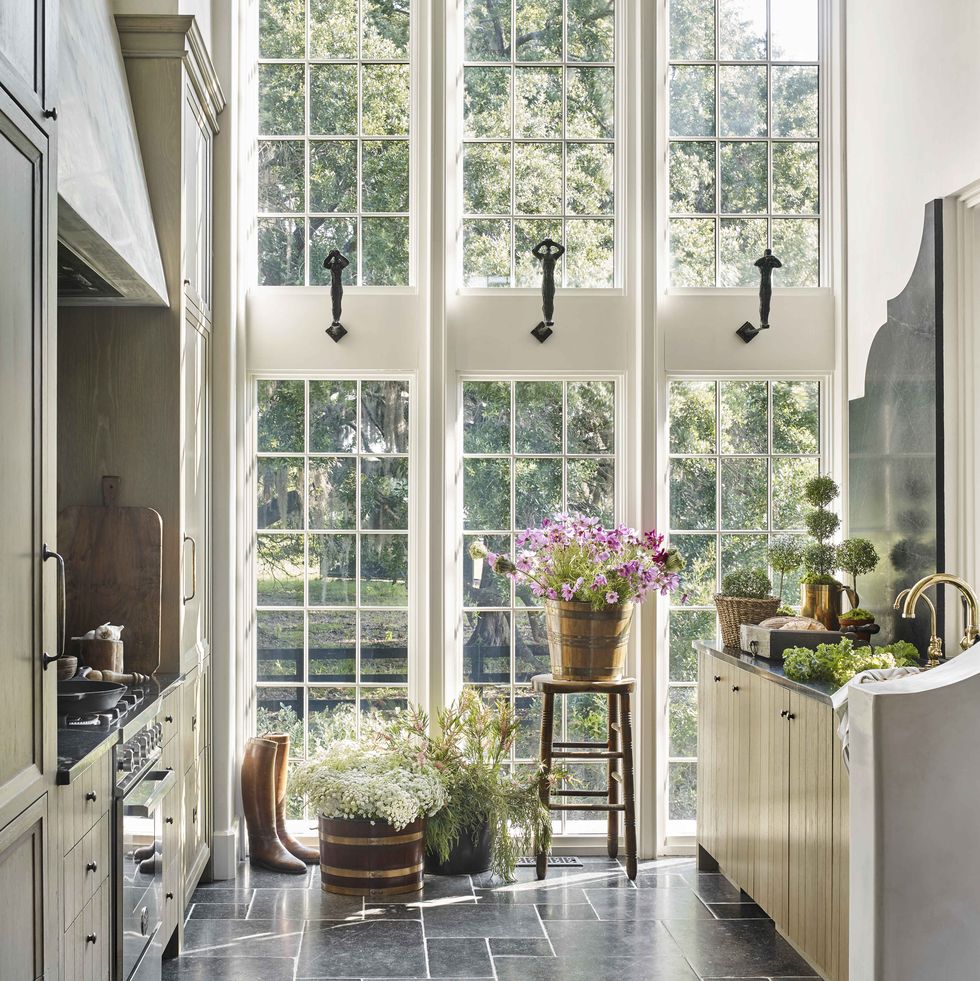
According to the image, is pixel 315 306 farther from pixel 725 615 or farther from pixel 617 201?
pixel 725 615

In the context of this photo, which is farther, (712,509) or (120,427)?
(712,509)

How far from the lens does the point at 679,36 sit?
4746 millimetres

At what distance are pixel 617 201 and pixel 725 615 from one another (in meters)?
1.91

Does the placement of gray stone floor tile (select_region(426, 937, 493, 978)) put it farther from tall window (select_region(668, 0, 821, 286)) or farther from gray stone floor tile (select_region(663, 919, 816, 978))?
tall window (select_region(668, 0, 821, 286))

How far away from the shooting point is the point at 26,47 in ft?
6.62

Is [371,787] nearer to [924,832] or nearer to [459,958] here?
[459,958]

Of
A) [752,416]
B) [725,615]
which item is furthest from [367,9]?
[725,615]

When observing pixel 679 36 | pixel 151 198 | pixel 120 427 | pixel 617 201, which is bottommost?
pixel 120 427

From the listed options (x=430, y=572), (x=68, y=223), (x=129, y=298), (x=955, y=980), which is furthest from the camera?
(x=430, y=572)

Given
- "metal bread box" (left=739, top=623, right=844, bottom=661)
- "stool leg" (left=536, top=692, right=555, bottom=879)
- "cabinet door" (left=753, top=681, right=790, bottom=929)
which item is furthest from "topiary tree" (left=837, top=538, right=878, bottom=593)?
"stool leg" (left=536, top=692, right=555, bottom=879)

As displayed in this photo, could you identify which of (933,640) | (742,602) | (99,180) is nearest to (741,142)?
(742,602)

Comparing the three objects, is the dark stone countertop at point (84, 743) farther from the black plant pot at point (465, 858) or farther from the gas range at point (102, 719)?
the black plant pot at point (465, 858)

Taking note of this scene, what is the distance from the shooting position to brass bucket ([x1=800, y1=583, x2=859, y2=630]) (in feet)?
13.0

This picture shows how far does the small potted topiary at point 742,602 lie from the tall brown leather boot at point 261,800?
1939 mm
